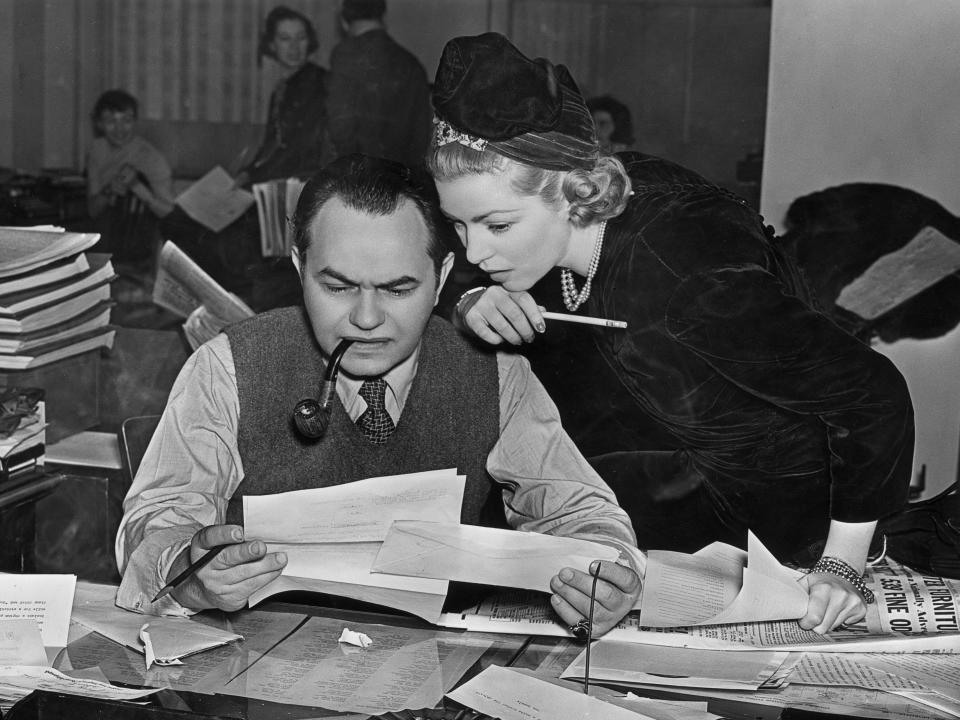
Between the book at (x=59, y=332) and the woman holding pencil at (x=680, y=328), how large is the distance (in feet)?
2.23

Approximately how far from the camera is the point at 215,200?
6.11 feet

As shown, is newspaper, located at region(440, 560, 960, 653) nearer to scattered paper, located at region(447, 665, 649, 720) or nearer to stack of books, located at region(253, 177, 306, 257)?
scattered paper, located at region(447, 665, 649, 720)

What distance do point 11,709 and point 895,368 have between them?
48.2 inches

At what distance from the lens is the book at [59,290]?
186 cm

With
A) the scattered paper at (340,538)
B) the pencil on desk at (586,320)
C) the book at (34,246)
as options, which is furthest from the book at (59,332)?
the pencil on desk at (586,320)

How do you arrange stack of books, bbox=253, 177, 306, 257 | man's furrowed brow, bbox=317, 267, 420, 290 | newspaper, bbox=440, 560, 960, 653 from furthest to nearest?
stack of books, bbox=253, 177, 306, 257 < man's furrowed brow, bbox=317, 267, 420, 290 < newspaper, bbox=440, 560, 960, 653

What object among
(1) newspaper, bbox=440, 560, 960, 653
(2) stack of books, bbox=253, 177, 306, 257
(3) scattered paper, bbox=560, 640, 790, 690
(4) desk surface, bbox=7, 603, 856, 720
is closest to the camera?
(4) desk surface, bbox=7, 603, 856, 720

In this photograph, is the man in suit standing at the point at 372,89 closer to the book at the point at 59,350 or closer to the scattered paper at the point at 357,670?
the book at the point at 59,350

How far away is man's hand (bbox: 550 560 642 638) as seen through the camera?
1488mm

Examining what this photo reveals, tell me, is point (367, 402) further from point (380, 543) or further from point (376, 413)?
point (380, 543)

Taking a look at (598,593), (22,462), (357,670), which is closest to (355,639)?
(357,670)

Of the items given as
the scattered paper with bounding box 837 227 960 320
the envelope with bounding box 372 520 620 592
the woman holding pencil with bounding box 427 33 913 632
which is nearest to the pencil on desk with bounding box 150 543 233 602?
the envelope with bounding box 372 520 620 592

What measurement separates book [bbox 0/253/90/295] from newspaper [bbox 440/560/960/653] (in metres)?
0.88

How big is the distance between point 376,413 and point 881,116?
858 mm
